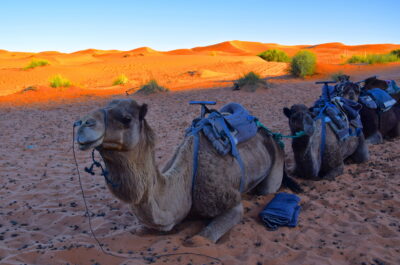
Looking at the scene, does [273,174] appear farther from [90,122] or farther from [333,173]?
[90,122]

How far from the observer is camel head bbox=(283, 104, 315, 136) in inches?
169

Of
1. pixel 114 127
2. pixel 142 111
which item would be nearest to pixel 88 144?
pixel 114 127

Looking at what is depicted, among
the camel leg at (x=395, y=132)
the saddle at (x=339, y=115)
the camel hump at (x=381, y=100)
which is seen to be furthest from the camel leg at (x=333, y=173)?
the camel leg at (x=395, y=132)

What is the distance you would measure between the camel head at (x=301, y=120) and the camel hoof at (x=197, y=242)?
6.19ft

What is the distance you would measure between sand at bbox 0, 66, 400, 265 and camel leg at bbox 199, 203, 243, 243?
87 mm

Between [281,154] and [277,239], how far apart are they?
4.72ft

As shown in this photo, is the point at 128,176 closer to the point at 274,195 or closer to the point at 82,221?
the point at 82,221

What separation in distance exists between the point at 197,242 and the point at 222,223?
0.38m

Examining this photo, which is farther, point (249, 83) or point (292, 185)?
point (249, 83)

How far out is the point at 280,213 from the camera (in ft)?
12.6

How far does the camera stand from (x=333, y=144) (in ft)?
16.6

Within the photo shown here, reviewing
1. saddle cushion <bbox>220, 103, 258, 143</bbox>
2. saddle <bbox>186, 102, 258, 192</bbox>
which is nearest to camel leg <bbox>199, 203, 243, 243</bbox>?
saddle <bbox>186, 102, 258, 192</bbox>

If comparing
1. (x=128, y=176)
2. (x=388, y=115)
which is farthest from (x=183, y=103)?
(x=128, y=176)

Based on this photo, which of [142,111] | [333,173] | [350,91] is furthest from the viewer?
[350,91]
